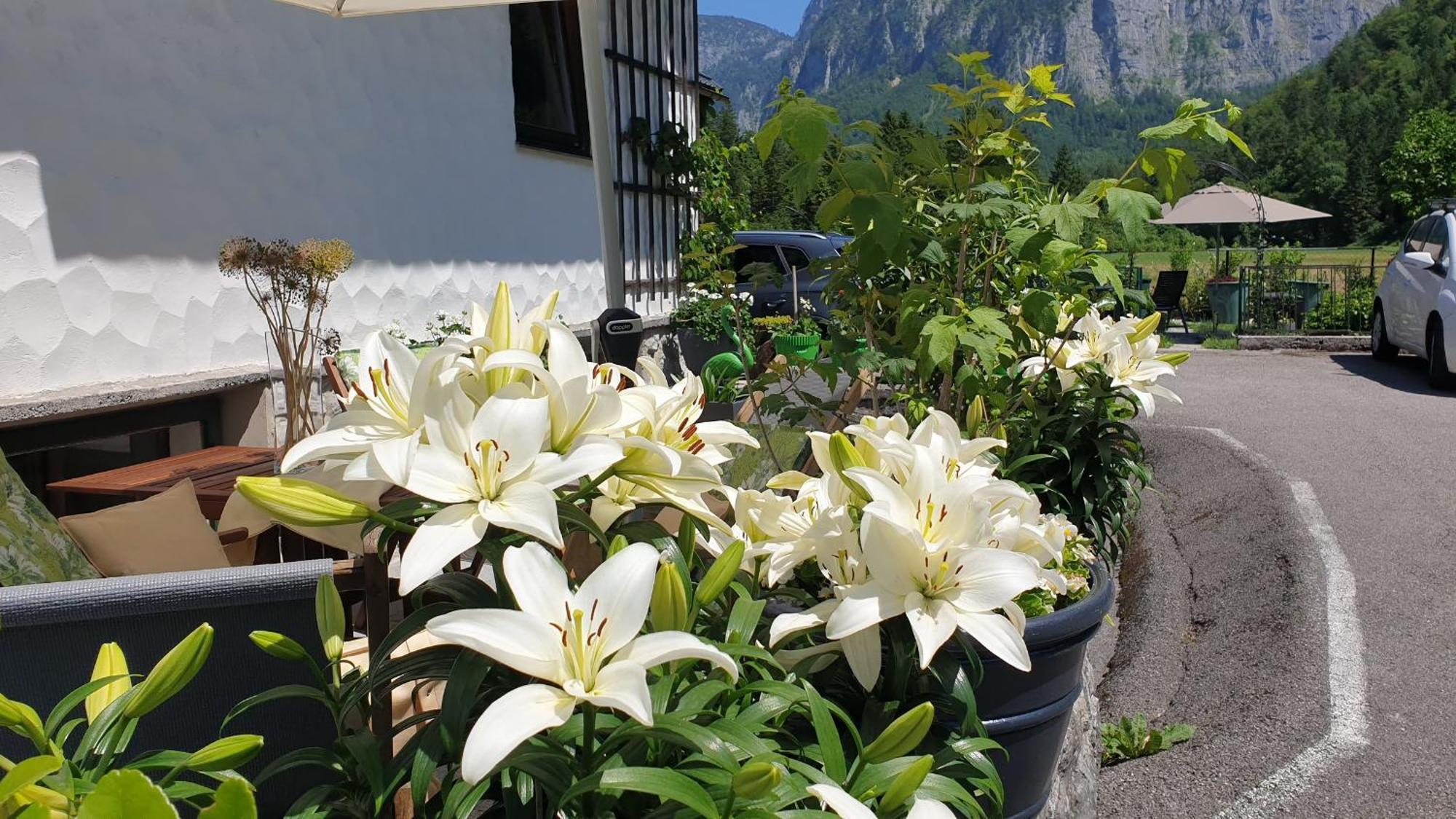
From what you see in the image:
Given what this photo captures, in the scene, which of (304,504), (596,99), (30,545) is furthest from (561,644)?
(596,99)

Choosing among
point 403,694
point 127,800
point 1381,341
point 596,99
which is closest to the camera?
point 127,800

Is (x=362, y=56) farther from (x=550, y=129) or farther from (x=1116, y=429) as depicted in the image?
(x=1116, y=429)

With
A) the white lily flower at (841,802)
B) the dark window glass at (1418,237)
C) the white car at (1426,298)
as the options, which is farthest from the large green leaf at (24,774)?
the dark window glass at (1418,237)

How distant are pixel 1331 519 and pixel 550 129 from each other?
5257mm

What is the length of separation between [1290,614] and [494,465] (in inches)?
146

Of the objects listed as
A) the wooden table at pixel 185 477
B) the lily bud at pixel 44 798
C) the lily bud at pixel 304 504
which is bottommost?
the wooden table at pixel 185 477

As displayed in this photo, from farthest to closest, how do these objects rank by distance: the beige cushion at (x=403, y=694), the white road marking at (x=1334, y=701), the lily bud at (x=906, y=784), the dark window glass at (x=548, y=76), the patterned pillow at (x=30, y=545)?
the dark window glass at (x=548, y=76) → the white road marking at (x=1334, y=701) → the beige cushion at (x=403, y=694) → the patterned pillow at (x=30, y=545) → the lily bud at (x=906, y=784)

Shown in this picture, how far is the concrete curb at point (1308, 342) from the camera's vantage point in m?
12.1

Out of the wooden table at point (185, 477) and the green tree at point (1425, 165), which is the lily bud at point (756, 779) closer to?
the wooden table at point (185, 477)

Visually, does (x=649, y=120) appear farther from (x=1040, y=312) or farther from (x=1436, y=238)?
(x=1436, y=238)

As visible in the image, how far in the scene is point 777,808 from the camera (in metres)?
1.03

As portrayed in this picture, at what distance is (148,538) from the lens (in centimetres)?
236

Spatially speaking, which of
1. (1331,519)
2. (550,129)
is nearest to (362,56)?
(550,129)

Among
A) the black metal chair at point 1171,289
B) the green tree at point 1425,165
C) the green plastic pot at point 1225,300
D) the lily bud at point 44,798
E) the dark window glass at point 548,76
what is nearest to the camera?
the lily bud at point 44,798
